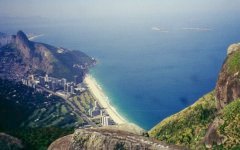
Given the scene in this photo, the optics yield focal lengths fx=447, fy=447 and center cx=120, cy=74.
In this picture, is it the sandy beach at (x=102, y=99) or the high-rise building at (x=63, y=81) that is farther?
the high-rise building at (x=63, y=81)

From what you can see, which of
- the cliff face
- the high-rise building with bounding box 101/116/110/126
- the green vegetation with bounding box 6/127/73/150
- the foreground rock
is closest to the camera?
the foreground rock

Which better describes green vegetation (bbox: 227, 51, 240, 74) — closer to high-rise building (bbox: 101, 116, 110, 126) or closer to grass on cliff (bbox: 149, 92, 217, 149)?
grass on cliff (bbox: 149, 92, 217, 149)

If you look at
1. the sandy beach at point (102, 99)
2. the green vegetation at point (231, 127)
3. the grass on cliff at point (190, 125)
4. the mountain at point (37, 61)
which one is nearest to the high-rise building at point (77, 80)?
the sandy beach at point (102, 99)

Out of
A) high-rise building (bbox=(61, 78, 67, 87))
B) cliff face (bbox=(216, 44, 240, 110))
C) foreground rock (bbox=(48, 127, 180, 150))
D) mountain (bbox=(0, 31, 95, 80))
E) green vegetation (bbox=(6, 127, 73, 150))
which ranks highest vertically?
mountain (bbox=(0, 31, 95, 80))

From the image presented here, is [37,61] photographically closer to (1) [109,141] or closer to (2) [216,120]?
(2) [216,120]

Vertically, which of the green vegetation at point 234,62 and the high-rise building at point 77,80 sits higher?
the high-rise building at point 77,80

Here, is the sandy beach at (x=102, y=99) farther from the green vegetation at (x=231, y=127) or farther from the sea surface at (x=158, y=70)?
the green vegetation at (x=231, y=127)

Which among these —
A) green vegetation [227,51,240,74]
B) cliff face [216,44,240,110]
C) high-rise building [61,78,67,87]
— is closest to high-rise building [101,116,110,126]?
high-rise building [61,78,67,87]
